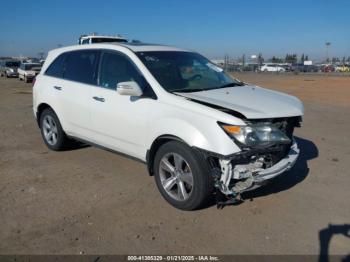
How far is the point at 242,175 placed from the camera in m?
4.22

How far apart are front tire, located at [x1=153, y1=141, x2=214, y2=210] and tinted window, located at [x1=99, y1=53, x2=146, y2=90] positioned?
100cm

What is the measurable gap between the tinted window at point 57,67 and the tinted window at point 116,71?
1.24 metres

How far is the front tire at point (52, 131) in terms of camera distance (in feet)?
22.2

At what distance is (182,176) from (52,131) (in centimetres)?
334

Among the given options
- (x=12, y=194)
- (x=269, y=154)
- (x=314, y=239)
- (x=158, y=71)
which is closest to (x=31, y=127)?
(x=12, y=194)

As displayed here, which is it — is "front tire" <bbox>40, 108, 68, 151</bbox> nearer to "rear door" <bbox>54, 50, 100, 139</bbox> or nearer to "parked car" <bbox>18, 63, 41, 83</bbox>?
"rear door" <bbox>54, 50, 100, 139</bbox>

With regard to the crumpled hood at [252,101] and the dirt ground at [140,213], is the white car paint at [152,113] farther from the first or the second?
the dirt ground at [140,213]

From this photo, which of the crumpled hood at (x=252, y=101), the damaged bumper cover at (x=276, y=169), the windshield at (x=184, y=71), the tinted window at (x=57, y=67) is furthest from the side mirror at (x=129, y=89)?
the tinted window at (x=57, y=67)

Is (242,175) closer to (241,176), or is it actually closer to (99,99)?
(241,176)

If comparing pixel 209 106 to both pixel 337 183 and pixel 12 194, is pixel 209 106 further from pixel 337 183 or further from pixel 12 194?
pixel 12 194

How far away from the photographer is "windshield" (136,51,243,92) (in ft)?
17.0

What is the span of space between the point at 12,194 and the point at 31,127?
16.2 ft

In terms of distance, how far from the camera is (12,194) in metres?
5.10

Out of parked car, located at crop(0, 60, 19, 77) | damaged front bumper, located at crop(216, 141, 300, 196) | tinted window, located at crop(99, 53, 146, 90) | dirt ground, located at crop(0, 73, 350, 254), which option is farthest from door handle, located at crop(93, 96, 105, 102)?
parked car, located at crop(0, 60, 19, 77)
